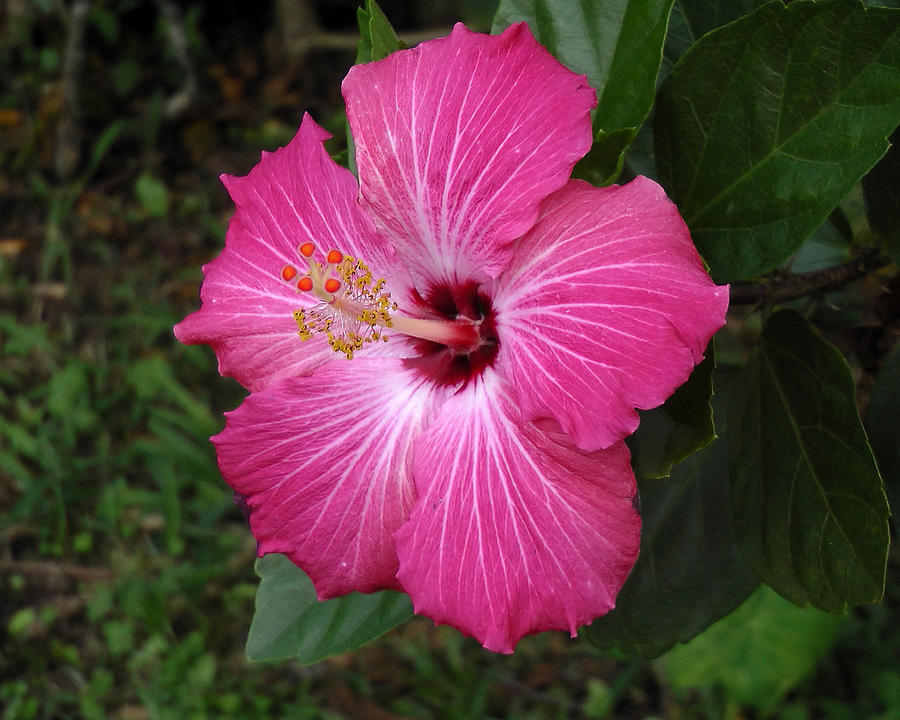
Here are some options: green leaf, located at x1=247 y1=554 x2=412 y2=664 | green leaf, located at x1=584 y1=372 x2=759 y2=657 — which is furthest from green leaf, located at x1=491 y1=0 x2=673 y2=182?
green leaf, located at x1=247 y1=554 x2=412 y2=664

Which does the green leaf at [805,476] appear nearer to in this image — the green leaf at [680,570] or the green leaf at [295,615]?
the green leaf at [680,570]

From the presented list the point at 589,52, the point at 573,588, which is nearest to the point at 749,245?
the point at 589,52

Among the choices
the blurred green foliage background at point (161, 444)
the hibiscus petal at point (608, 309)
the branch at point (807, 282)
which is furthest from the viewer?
the blurred green foliage background at point (161, 444)

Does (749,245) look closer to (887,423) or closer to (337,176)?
(887,423)

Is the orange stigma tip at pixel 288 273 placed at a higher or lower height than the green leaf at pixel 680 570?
higher

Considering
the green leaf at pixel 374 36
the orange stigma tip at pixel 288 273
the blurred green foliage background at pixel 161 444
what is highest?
the green leaf at pixel 374 36

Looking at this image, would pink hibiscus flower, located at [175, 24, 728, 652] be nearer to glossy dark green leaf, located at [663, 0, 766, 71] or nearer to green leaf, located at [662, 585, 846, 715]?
glossy dark green leaf, located at [663, 0, 766, 71]

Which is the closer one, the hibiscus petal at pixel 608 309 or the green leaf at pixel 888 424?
the hibiscus petal at pixel 608 309

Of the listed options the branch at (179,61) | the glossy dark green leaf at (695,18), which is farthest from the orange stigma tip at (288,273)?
the branch at (179,61)

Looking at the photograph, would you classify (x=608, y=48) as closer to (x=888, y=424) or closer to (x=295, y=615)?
(x=888, y=424)
